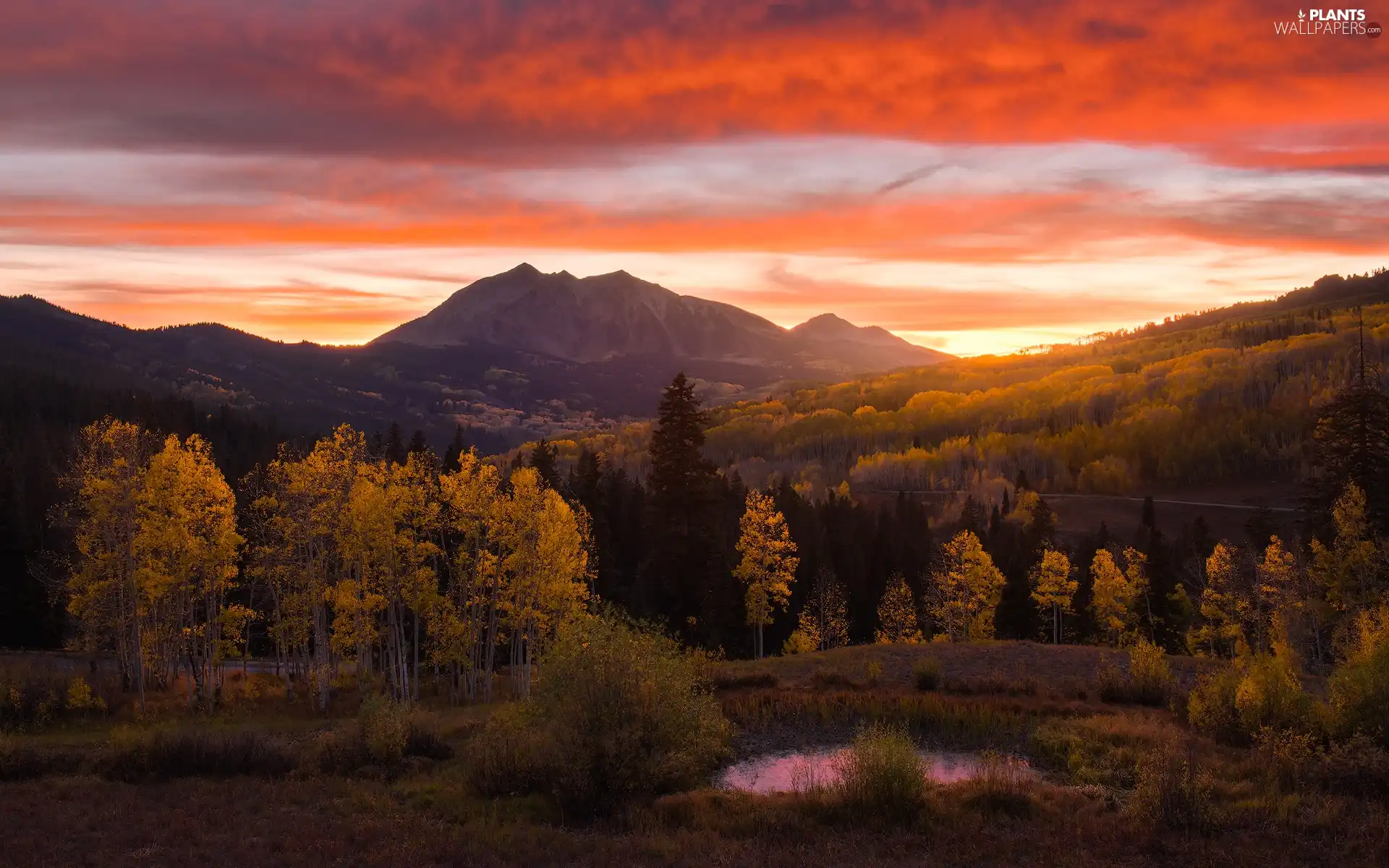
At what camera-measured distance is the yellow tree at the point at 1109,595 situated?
2499 inches

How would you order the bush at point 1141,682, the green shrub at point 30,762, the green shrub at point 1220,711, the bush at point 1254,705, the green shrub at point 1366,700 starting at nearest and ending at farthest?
the green shrub at point 1366,700
the green shrub at point 30,762
the bush at point 1254,705
the green shrub at point 1220,711
the bush at point 1141,682

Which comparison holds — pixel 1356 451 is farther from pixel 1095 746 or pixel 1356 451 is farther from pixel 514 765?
pixel 514 765

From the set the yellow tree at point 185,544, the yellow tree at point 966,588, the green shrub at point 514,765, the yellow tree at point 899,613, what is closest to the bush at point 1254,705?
the green shrub at point 514,765

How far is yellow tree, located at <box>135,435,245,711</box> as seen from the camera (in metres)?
39.0

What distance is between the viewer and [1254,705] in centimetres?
2331

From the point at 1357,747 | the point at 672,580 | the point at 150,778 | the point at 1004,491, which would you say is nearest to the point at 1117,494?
the point at 1004,491

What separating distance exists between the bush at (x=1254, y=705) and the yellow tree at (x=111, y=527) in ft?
142

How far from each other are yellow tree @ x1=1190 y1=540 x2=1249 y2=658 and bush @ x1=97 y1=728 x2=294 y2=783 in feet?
180

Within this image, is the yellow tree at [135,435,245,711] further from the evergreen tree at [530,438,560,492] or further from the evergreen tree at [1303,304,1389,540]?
the evergreen tree at [1303,304,1389,540]

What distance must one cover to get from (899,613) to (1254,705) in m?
43.0

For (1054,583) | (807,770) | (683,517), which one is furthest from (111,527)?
(1054,583)

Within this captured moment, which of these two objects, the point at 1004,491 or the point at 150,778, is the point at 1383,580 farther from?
the point at 1004,491

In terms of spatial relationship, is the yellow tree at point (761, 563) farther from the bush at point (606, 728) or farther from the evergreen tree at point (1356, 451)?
the evergreen tree at point (1356, 451)

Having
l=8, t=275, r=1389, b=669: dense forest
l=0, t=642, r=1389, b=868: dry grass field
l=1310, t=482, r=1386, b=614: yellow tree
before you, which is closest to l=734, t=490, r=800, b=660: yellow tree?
l=8, t=275, r=1389, b=669: dense forest
